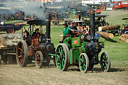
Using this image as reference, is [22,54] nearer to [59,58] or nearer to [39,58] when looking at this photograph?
[39,58]

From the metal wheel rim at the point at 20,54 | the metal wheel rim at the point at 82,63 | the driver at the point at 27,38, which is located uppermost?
the driver at the point at 27,38

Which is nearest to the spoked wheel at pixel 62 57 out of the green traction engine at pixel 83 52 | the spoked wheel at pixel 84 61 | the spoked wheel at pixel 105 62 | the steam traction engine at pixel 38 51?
the green traction engine at pixel 83 52

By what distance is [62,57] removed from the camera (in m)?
11.3

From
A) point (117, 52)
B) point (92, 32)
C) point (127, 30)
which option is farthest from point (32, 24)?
point (127, 30)

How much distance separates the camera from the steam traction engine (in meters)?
12.7

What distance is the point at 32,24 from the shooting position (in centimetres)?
1388

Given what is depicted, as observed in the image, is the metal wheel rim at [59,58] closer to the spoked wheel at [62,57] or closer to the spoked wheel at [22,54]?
the spoked wheel at [62,57]

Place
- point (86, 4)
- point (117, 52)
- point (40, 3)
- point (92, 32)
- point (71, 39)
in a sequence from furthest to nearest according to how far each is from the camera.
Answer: point (117, 52)
point (40, 3)
point (86, 4)
point (71, 39)
point (92, 32)

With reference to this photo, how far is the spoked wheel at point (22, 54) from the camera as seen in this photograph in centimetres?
1330

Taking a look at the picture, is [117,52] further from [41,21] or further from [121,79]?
[121,79]

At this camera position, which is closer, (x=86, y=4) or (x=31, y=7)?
(x=86, y=4)

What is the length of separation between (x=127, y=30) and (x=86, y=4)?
19.8 meters

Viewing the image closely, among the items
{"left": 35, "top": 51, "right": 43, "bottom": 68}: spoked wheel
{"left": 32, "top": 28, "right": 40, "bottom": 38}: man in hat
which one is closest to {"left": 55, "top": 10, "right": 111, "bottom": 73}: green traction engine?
{"left": 35, "top": 51, "right": 43, "bottom": 68}: spoked wheel

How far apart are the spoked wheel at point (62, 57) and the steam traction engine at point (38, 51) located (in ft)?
2.96
